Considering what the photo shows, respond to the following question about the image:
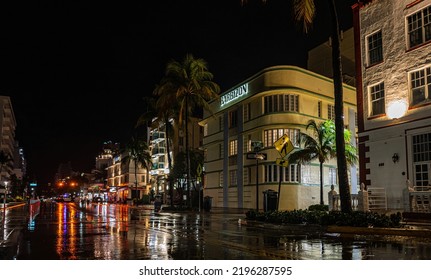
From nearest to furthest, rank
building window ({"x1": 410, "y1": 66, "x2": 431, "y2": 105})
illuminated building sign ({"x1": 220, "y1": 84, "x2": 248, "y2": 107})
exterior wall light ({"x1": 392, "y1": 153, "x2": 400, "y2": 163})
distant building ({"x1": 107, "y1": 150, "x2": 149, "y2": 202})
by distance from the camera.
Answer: building window ({"x1": 410, "y1": 66, "x2": 431, "y2": 105}), exterior wall light ({"x1": 392, "y1": 153, "x2": 400, "y2": 163}), illuminated building sign ({"x1": 220, "y1": 84, "x2": 248, "y2": 107}), distant building ({"x1": 107, "y1": 150, "x2": 149, "y2": 202})

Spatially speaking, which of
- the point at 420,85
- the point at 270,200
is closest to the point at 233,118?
the point at 270,200

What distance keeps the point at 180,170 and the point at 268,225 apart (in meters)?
35.9

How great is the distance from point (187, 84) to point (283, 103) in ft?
31.5

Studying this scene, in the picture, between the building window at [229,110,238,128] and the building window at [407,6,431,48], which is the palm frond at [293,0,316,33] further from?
the building window at [229,110,238,128]

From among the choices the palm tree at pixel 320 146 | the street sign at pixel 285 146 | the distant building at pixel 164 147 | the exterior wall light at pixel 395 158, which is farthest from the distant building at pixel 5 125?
the exterior wall light at pixel 395 158

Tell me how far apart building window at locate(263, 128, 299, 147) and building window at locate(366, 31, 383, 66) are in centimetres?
1270

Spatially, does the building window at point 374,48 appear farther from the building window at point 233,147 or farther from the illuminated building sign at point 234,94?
the building window at point 233,147

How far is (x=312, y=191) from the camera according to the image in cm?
3797

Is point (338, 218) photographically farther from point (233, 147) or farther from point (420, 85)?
point (233, 147)

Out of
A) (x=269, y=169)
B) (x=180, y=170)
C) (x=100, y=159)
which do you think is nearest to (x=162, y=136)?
(x=180, y=170)

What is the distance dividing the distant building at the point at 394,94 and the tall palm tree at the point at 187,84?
743 inches

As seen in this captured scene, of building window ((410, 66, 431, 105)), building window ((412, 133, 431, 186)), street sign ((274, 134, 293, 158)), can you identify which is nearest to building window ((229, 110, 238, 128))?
street sign ((274, 134, 293, 158))

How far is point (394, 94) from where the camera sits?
23656 mm

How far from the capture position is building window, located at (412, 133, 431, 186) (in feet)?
70.8
